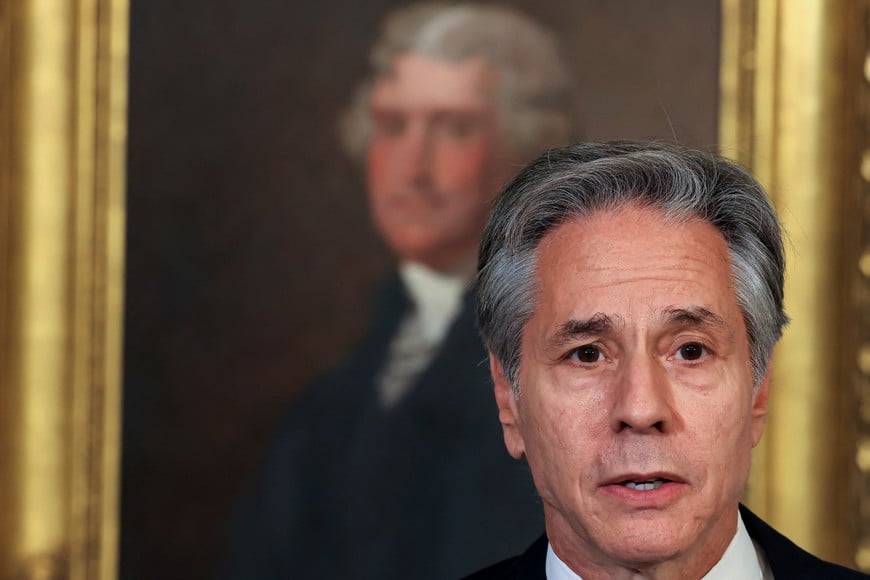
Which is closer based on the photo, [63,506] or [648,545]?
[648,545]

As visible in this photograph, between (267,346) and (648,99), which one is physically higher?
(648,99)

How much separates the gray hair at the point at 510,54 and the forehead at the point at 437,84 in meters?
0.02

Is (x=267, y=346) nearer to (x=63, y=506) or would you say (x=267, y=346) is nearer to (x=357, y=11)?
(x=63, y=506)

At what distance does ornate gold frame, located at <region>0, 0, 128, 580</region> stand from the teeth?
2.05m

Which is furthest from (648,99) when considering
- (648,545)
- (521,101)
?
(648,545)

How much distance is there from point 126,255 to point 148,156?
0.29 metres

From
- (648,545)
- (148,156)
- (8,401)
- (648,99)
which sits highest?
(648,99)

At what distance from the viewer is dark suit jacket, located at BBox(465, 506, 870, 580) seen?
2.25m

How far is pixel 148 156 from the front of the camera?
3.75m

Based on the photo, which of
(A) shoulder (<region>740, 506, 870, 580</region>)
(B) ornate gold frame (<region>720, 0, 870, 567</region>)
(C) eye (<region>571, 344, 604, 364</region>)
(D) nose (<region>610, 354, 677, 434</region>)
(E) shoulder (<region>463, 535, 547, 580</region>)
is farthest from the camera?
(B) ornate gold frame (<region>720, 0, 870, 567</region>)

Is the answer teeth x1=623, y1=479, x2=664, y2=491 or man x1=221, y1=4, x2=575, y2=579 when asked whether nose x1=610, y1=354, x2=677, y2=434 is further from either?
man x1=221, y1=4, x2=575, y2=579

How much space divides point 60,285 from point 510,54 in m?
1.42

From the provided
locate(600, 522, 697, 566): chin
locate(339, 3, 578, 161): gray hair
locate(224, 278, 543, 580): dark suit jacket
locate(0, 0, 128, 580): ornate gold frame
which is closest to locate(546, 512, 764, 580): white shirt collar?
locate(600, 522, 697, 566): chin

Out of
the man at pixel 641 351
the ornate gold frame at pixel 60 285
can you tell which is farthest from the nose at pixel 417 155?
the man at pixel 641 351
